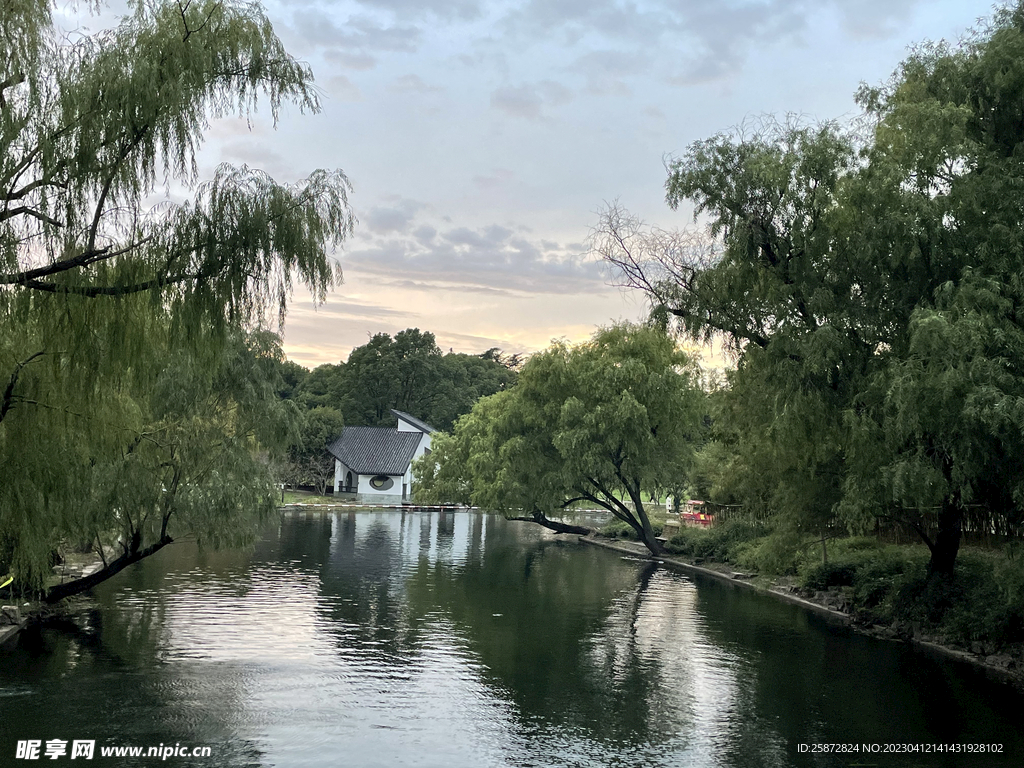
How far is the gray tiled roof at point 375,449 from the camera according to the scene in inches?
2436

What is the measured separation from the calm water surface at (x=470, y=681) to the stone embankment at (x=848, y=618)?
→ 0.56 m

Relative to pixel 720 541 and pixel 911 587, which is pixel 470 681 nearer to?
pixel 911 587

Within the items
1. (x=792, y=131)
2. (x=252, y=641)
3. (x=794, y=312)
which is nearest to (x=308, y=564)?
(x=252, y=641)

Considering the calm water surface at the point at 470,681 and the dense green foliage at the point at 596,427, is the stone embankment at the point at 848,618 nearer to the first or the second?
the calm water surface at the point at 470,681

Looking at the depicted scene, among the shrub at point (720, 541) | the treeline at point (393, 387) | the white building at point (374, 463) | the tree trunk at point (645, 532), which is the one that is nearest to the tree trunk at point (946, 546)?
the shrub at point (720, 541)

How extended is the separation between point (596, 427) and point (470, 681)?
713 inches

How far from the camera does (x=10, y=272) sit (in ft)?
26.3

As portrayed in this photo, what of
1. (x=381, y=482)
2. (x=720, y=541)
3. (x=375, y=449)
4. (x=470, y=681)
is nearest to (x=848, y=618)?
(x=470, y=681)

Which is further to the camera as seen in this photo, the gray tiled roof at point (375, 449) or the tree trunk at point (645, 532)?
the gray tiled roof at point (375, 449)

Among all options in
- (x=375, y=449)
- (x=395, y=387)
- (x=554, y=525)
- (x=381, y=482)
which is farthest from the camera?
(x=395, y=387)

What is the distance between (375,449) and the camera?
6369 centimetres

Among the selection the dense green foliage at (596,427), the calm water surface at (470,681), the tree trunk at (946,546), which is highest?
→ the dense green foliage at (596,427)

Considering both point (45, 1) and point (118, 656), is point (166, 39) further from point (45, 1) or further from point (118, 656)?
point (118, 656)

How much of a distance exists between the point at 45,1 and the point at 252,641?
39.3ft
